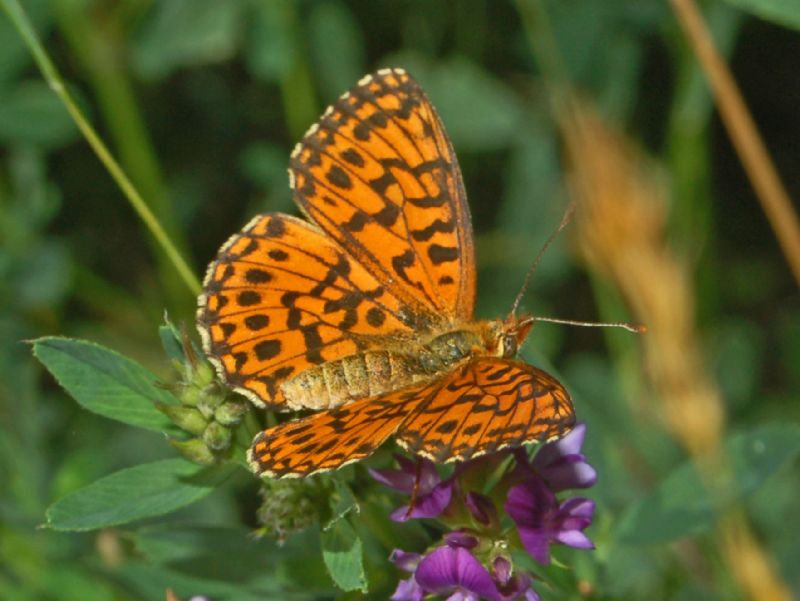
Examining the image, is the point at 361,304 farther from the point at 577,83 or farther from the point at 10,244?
the point at 577,83

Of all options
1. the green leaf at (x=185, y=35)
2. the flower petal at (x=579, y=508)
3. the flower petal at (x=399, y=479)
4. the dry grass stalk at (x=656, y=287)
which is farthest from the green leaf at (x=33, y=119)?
the flower petal at (x=579, y=508)

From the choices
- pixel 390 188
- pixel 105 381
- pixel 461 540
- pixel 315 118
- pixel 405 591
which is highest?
pixel 390 188

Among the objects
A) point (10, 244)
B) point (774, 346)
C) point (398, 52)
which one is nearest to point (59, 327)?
point (10, 244)

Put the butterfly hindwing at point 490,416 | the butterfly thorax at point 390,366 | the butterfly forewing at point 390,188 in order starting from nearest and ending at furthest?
the butterfly hindwing at point 490,416 < the butterfly thorax at point 390,366 < the butterfly forewing at point 390,188

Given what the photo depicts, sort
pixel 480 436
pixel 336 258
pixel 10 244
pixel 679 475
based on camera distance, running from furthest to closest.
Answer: pixel 10 244 < pixel 679 475 < pixel 336 258 < pixel 480 436

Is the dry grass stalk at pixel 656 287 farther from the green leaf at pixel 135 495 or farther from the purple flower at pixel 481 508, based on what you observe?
the green leaf at pixel 135 495

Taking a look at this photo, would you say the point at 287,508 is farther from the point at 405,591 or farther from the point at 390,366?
the point at 390,366

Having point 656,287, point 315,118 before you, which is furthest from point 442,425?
point 315,118
